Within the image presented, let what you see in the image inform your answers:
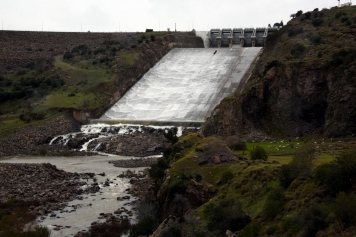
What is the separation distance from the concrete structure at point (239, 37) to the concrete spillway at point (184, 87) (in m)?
8.61

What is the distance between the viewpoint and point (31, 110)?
6569cm

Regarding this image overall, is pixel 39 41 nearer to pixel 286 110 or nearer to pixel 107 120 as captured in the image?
pixel 107 120

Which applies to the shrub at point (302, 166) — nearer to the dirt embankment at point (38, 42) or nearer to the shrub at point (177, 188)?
the shrub at point (177, 188)

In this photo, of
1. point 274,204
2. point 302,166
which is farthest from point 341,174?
point 302,166

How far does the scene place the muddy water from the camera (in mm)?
29719

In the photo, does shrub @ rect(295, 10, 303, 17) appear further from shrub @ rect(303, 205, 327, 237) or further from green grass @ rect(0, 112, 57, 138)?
shrub @ rect(303, 205, 327, 237)

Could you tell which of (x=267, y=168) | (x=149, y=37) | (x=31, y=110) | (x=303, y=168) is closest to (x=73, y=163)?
(x=31, y=110)

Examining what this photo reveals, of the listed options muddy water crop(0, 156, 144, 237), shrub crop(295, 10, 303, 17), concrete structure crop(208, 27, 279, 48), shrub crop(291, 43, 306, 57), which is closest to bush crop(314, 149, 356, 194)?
muddy water crop(0, 156, 144, 237)

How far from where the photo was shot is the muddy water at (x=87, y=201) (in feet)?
97.5

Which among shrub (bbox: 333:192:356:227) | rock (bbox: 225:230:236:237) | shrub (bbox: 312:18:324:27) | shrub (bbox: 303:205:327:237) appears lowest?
rock (bbox: 225:230:236:237)

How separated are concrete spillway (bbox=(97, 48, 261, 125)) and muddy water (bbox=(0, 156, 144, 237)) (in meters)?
13.6


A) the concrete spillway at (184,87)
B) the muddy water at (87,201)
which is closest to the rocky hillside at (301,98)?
the concrete spillway at (184,87)

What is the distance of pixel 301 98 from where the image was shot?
49.3m

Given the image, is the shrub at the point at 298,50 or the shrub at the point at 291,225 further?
the shrub at the point at 298,50
